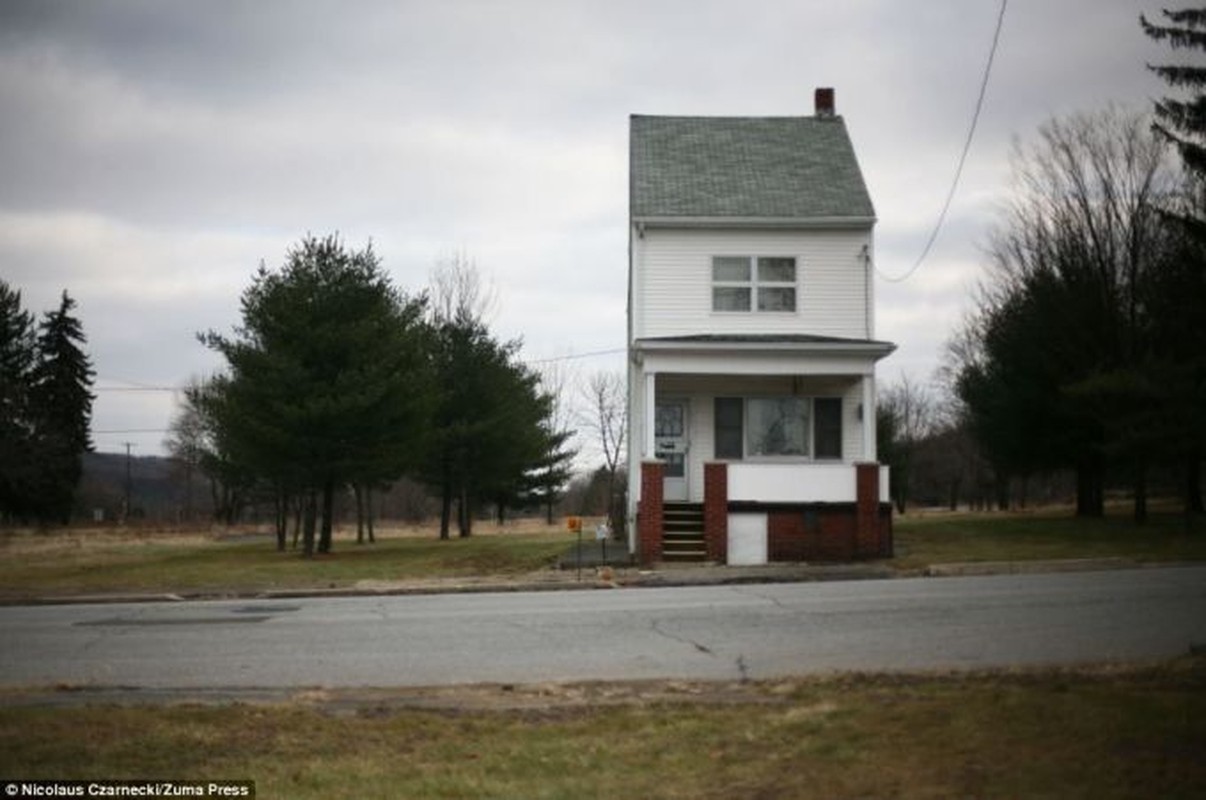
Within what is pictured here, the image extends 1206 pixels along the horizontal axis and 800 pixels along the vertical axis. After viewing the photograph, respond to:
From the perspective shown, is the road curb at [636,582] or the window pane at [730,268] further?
the window pane at [730,268]

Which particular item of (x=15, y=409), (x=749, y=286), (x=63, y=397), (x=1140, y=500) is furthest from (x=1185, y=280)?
(x=63, y=397)

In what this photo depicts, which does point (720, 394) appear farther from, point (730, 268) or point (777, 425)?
point (730, 268)

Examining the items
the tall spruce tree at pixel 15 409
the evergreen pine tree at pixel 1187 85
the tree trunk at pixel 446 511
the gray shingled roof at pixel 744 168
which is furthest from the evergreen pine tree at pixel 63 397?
the evergreen pine tree at pixel 1187 85

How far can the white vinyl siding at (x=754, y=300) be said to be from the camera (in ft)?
82.6

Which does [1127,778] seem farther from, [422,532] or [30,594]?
[422,532]

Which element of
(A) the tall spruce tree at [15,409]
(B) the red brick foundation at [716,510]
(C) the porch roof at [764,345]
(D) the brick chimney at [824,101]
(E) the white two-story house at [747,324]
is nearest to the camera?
(B) the red brick foundation at [716,510]

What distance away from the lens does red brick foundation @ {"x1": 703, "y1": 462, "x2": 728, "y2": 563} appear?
22.8 meters

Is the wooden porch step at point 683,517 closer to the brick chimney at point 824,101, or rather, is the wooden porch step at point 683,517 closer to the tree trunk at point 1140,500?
the brick chimney at point 824,101

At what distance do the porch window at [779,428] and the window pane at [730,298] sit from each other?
2022 mm

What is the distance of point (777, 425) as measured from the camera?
1006 inches

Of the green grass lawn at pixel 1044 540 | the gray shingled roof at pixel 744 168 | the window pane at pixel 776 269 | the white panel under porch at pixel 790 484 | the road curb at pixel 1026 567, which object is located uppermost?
the gray shingled roof at pixel 744 168

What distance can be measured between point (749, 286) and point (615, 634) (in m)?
13.8

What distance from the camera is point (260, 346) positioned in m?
31.5

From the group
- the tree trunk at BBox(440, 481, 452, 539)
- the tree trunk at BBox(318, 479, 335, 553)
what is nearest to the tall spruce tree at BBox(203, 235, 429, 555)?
the tree trunk at BBox(318, 479, 335, 553)
